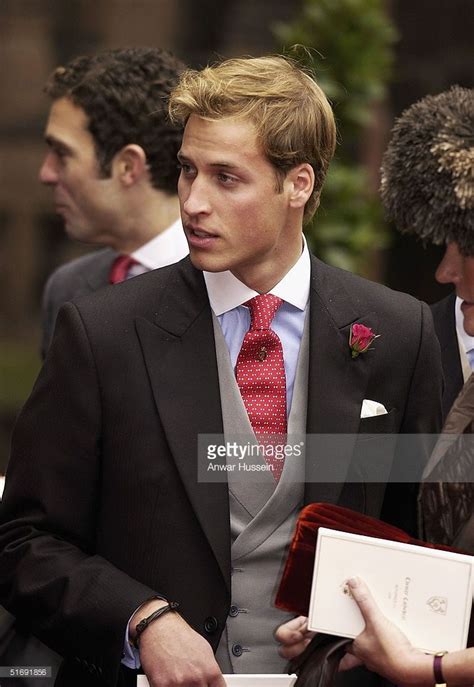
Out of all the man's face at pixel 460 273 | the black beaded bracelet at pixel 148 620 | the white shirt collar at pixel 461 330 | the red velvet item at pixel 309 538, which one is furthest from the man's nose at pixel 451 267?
the black beaded bracelet at pixel 148 620

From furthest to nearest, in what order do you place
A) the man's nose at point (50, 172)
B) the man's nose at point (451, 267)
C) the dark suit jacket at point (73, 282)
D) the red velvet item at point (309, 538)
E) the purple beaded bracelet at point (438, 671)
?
1. the dark suit jacket at point (73, 282)
2. the man's nose at point (50, 172)
3. the man's nose at point (451, 267)
4. the red velvet item at point (309, 538)
5. the purple beaded bracelet at point (438, 671)

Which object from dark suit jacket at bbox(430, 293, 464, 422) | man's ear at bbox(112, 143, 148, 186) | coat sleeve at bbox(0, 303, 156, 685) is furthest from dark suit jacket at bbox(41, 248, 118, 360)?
coat sleeve at bbox(0, 303, 156, 685)

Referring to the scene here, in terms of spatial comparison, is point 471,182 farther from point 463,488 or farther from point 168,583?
point 168,583

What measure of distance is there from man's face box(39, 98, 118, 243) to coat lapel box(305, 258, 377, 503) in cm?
144

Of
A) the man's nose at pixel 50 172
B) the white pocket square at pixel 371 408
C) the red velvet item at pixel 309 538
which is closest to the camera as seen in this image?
the red velvet item at pixel 309 538

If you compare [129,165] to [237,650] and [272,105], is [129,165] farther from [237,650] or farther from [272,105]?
[237,650]

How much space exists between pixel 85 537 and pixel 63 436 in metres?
0.22

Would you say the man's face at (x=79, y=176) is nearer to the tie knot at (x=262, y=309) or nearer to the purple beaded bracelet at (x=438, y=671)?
the tie knot at (x=262, y=309)

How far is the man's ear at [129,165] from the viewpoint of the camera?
13.2 ft

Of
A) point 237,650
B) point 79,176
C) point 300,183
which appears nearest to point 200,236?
point 300,183

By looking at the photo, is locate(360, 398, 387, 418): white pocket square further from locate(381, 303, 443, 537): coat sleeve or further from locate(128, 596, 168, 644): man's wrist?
locate(128, 596, 168, 644): man's wrist

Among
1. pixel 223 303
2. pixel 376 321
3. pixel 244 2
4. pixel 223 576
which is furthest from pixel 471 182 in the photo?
pixel 244 2

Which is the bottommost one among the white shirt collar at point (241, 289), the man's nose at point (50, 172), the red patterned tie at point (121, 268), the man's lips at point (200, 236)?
the red patterned tie at point (121, 268)

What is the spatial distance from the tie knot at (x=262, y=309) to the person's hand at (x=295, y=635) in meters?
0.61
